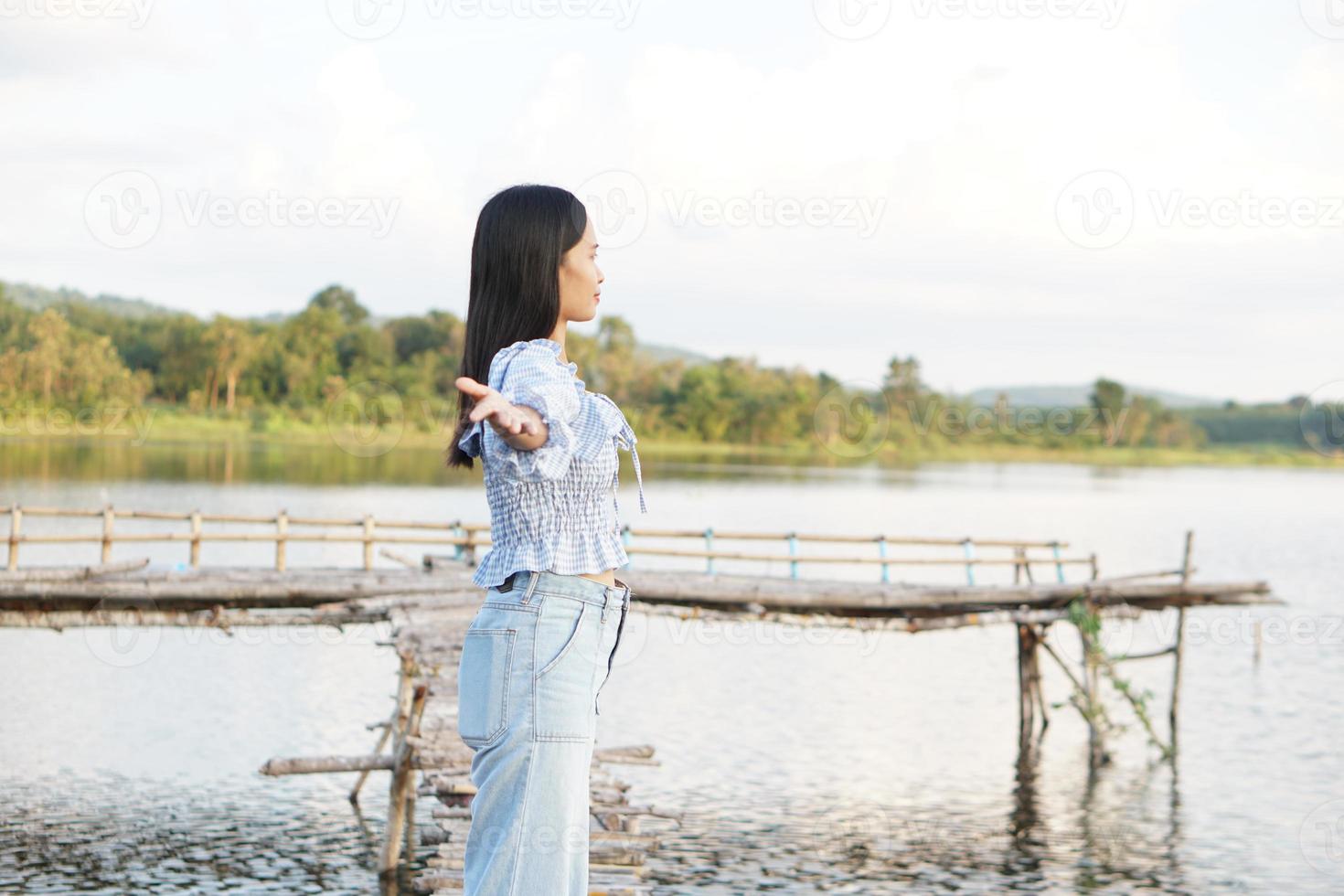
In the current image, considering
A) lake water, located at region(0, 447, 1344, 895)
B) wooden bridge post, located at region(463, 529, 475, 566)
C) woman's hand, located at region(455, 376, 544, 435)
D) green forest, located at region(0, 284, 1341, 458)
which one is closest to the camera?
woman's hand, located at region(455, 376, 544, 435)

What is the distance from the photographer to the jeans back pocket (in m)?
2.74

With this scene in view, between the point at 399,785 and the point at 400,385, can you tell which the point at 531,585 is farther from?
the point at 400,385

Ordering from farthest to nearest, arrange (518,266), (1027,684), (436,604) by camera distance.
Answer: (1027,684) < (436,604) < (518,266)

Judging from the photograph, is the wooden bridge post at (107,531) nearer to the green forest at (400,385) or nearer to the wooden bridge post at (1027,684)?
the wooden bridge post at (1027,684)

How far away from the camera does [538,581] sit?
274cm

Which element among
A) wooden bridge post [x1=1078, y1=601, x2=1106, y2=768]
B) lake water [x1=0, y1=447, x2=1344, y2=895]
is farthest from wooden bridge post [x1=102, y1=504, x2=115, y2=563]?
wooden bridge post [x1=1078, y1=601, x2=1106, y2=768]

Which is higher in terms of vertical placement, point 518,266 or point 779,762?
point 518,266

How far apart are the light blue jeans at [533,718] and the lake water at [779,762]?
20.8 feet

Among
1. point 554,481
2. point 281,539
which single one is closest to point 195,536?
point 281,539

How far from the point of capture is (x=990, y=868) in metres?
13.5

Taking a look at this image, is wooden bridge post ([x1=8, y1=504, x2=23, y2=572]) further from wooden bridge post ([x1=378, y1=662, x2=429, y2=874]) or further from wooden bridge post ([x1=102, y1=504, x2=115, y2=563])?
wooden bridge post ([x1=378, y1=662, x2=429, y2=874])

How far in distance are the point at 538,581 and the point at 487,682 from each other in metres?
0.22

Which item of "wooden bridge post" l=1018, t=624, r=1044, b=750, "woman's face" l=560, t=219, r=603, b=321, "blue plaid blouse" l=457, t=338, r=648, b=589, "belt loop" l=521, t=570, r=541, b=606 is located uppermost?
"woman's face" l=560, t=219, r=603, b=321

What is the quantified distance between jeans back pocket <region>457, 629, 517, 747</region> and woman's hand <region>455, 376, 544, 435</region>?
0.43 metres
